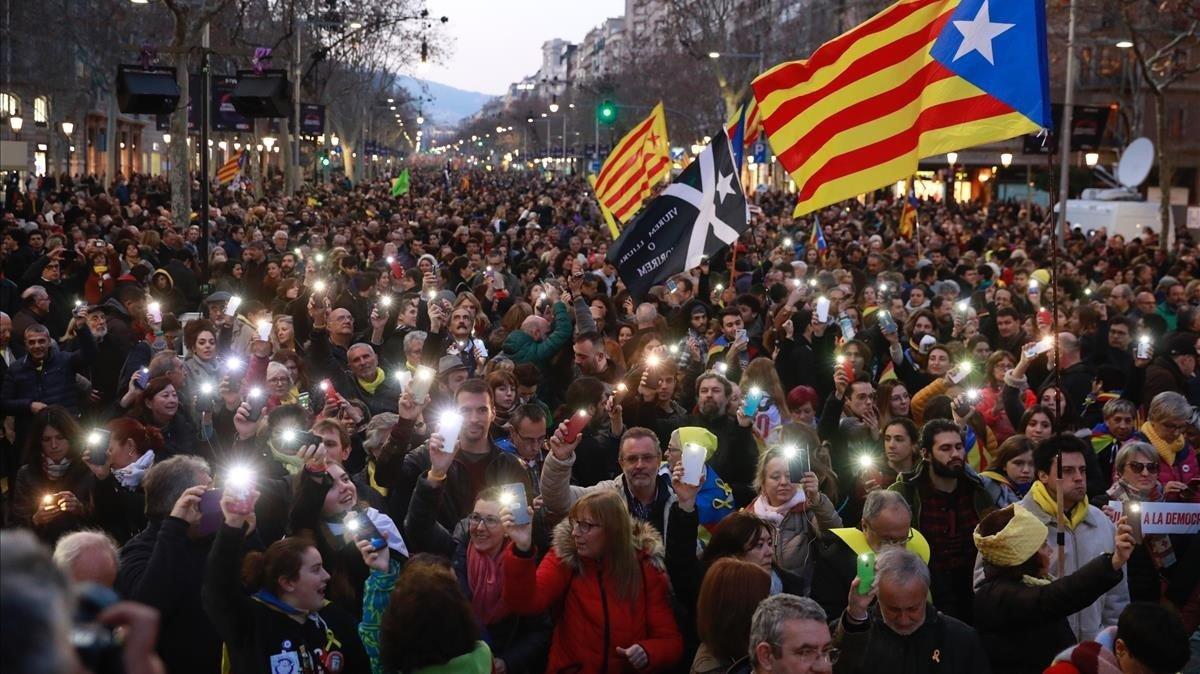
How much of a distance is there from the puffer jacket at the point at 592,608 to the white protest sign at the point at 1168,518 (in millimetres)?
1979

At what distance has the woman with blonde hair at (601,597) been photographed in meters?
5.05

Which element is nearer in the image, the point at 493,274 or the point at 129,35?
the point at 493,274

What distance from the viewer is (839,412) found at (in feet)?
27.6

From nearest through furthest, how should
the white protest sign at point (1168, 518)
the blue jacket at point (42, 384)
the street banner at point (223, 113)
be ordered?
1. the white protest sign at point (1168, 518)
2. the blue jacket at point (42, 384)
3. the street banner at point (223, 113)

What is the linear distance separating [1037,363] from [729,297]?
425 centimetres

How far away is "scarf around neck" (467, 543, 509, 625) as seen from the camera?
17.1 feet

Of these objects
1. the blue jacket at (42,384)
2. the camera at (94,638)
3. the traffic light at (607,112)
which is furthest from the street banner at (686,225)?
the traffic light at (607,112)

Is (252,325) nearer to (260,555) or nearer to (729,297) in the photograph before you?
(729,297)

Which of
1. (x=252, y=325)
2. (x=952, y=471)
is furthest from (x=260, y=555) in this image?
(x=252, y=325)

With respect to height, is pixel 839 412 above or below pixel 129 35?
below

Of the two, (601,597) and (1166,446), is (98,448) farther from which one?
(1166,446)

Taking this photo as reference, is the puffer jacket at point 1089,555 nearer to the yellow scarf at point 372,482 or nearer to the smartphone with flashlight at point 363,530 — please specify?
the smartphone with flashlight at point 363,530

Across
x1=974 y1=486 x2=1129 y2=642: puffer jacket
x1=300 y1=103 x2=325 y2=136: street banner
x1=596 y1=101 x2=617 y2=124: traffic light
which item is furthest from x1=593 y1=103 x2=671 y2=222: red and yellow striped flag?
x1=300 y1=103 x2=325 y2=136: street banner

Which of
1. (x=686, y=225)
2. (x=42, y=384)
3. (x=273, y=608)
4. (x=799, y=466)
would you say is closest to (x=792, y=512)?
(x=799, y=466)
